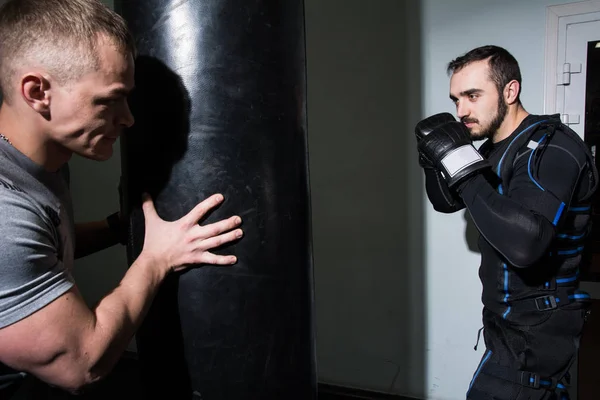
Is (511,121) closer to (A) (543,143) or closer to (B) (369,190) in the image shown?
(A) (543,143)

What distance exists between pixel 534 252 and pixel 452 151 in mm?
347

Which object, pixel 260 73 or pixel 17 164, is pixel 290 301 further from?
pixel 17 164

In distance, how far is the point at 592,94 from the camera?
1668 mm

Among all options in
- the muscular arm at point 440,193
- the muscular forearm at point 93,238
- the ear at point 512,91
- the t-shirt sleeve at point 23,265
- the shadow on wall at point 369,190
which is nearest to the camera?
the t-shirt sleeve at point 23,265

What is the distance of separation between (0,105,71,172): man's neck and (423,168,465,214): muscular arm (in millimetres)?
1245

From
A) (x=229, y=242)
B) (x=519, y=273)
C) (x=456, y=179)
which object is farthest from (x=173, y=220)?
(x=519, y=273)

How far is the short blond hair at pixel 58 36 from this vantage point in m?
0.62

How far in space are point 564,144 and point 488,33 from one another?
0.73m

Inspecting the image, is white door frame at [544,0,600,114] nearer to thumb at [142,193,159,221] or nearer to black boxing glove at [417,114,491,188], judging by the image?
black boxing glove at [417,114,491,188]

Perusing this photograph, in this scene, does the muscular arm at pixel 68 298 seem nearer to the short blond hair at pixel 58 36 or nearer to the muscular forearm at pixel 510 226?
the short blond hair at pixel 58 36

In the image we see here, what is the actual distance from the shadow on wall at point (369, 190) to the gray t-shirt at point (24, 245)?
143 centimetres

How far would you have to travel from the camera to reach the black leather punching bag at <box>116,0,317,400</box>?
2.18 ft

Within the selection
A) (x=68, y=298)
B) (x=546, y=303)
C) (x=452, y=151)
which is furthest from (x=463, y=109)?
(x=68, y=298)

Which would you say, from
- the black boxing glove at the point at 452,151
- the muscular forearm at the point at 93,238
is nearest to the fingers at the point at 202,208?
the muscular forearm at the point at 93,238
